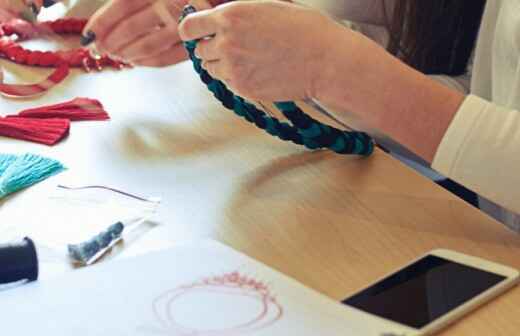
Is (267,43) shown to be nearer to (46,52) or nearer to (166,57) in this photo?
(166,57)

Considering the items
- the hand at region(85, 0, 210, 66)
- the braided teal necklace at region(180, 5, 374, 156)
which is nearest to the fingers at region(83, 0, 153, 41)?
the hand at region(85, 0, 210, 66)

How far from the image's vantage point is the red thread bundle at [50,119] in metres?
0.76

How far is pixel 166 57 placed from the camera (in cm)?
89

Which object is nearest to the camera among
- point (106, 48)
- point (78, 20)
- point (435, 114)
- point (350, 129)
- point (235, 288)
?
point (235, 288)

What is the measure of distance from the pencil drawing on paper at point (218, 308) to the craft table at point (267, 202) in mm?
46

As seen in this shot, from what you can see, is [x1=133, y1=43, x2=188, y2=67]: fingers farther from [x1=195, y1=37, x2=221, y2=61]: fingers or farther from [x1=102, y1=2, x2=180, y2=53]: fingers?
[x1=195, y1=37, x2=221, y2=61]: fingers

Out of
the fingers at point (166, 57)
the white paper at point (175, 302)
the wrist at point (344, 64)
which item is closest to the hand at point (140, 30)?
the fingers at point (166, 57)

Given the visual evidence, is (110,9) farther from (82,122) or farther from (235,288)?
(235,288)

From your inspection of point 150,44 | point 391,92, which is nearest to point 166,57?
point 150,44

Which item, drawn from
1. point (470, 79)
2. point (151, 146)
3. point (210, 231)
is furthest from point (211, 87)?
point (470, 79)

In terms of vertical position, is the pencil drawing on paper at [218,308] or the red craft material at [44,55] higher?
the pencil drawing on paper at [218,308]

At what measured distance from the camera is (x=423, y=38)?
0.93 m

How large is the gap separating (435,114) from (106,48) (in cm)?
40

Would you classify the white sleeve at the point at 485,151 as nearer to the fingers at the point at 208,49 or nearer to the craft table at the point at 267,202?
the craft table at the point at 267,202
